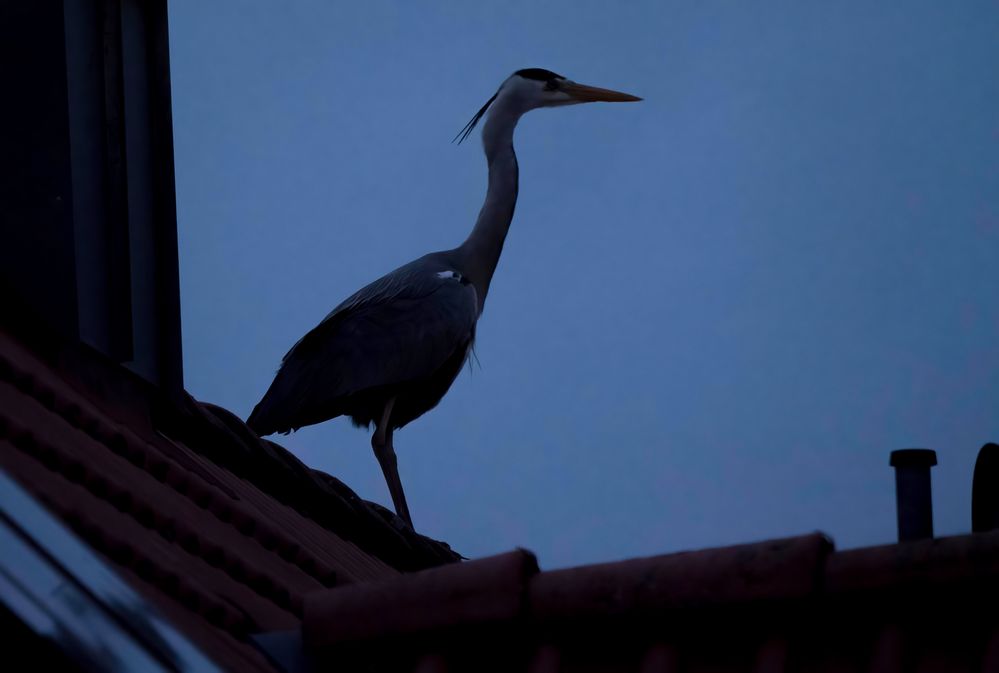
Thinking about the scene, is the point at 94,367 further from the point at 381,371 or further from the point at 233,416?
the point at 381,371

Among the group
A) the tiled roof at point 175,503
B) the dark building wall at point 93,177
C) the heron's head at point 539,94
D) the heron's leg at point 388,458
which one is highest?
the heron's head at point 539,94

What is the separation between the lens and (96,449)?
7.76 feet

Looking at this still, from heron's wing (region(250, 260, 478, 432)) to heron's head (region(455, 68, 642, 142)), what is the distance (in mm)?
1815

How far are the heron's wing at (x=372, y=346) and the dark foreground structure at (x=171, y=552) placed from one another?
4.97 metres

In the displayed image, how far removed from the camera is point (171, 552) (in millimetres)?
2104

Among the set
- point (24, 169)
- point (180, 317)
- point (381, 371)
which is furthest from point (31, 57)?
point (381, 371)

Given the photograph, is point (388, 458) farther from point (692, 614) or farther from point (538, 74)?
point (692, 614)

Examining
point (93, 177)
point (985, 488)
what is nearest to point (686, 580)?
point (985, 488)

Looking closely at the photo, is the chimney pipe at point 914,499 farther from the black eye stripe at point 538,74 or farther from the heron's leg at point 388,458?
the black eye stripe at point 538,74

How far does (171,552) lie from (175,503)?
40cm

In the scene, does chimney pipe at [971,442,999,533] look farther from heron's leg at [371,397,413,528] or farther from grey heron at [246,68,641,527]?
heron's leg at [371,397,413,528]

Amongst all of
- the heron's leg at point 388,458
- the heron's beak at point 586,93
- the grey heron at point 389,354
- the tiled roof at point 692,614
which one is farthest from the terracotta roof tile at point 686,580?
the heron's beak at point 586,93

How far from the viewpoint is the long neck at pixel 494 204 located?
31.1 ft

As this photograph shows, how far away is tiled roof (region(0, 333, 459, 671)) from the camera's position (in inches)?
74.8
